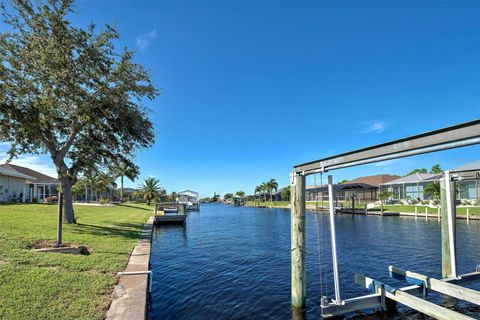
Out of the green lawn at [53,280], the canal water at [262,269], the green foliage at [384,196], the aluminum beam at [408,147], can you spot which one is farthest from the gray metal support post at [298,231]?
the green foliage at [384,196]

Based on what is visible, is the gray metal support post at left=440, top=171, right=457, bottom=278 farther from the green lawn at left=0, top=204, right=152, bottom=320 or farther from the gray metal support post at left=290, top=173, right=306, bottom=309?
the green lawn at left=0, top=204, right=152, bottom=320

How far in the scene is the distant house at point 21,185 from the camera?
109 feet

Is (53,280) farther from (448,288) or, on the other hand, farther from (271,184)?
(271,184)

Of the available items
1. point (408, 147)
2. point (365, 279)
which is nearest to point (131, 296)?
point (365, 279)

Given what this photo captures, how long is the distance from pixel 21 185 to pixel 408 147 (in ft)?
155

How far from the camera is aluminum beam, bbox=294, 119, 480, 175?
12.1 ft

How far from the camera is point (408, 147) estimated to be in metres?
4.48

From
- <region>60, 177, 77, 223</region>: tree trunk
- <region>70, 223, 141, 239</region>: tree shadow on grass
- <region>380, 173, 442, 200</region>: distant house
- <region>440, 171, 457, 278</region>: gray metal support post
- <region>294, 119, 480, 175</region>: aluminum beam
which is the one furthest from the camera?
<region>380, 173, 442, 200</region>: distant house

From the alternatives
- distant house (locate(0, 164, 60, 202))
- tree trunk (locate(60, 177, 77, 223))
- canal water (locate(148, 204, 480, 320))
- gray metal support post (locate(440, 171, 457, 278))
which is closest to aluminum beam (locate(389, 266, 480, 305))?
canal water (locate(148, 204, 480, 320))

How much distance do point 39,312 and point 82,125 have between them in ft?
41.3

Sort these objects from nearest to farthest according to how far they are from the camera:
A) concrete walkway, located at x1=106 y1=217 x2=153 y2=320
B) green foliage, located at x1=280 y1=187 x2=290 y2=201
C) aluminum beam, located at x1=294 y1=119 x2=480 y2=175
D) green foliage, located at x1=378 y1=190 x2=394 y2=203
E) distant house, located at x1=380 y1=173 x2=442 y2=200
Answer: aluminum beam, located at x1=294 y1=119 x2=480 y2=175
concrete walkway, located at x1=106 y1=217 x2=153 y2=320
green foliage, located at x1=378 y1=190 x2=394 y2=203
distant house, located at x1=380 y1=173 x2=442 y2=200
green foliage, located at x1=280 y1=187 x2=290 y2=201

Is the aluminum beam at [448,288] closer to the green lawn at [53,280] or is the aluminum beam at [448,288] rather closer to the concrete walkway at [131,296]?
the concrete walkway at [131,296]

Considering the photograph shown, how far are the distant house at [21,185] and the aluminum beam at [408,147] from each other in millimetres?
29026

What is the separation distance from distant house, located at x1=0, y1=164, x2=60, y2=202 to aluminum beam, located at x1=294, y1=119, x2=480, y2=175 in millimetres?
29026
